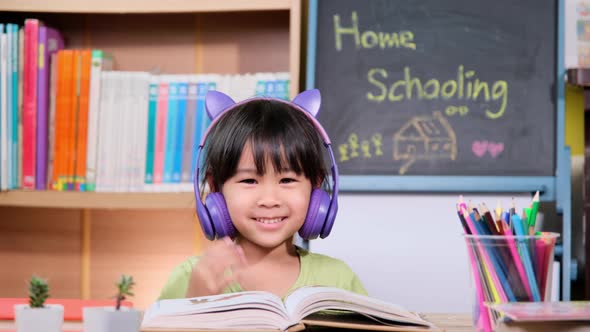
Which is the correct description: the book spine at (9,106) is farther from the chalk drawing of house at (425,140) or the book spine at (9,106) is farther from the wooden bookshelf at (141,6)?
Answer: the chalk drawing of house at (425,140)

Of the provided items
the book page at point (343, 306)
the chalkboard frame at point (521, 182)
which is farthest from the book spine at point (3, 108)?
the book page at point (343, 306)

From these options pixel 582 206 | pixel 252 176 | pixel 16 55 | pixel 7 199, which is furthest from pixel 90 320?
pixel 582 206

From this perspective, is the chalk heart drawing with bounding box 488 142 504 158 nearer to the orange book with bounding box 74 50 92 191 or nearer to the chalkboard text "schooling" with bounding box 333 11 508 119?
the chalkboard text "schooling" with bounding box 333 11 508 119

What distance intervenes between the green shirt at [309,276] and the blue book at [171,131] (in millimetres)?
696

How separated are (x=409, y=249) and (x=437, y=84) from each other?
430 millimetres

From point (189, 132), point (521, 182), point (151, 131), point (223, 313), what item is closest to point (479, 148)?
point (521, 182)

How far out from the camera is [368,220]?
190 centimetres

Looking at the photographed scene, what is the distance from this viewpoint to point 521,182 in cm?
187

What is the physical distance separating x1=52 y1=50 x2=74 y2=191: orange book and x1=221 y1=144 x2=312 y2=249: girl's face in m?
0.92

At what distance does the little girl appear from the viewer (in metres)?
1.21

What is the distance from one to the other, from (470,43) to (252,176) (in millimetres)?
944

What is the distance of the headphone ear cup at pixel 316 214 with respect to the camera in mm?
1224

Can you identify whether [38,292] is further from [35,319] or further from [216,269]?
[216,269]

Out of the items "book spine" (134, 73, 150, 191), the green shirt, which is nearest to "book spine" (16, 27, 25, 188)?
"book spine" (134, 73, 150, 191)
